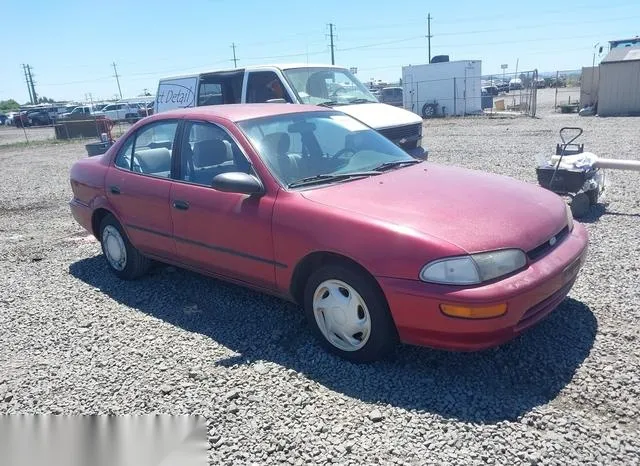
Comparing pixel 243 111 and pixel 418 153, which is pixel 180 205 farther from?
pixel 418 153

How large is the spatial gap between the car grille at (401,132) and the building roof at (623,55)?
1796cm

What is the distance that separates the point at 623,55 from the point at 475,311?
2467 cm

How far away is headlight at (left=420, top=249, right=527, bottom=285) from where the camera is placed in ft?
9.67

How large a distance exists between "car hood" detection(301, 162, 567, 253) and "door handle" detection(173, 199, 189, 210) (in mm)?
1126

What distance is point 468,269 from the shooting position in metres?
2.95

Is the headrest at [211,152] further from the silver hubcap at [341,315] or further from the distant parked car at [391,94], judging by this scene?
the distant parked car at [391,94]

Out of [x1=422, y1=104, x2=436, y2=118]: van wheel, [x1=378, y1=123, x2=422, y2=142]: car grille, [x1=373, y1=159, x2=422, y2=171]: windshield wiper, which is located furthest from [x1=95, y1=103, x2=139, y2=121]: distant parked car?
[x1=373, y1=159, x2=422, y2=171]: windshield wiper

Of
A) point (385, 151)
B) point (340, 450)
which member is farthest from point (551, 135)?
point (340, 450)

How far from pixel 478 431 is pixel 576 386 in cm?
74

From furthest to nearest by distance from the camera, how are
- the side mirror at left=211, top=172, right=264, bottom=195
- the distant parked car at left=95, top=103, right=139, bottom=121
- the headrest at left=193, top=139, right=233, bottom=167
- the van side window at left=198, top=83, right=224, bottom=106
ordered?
the distant parked car at left=95, top=103, right=139, bottom=121 < the van side window at left=198, top=83, right=224, bottom=106 < the headrest at left=193, top=139, right=233, bottom=167 < the side mirror at left=211, top=172, right=264, bottom=195

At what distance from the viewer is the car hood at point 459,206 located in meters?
3.12

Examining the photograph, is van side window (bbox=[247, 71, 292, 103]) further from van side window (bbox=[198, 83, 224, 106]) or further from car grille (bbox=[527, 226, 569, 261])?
car grille (bbox=[527, 226, 569, 261])

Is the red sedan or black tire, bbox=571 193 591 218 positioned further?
black tire, bbox=571 193 591 218


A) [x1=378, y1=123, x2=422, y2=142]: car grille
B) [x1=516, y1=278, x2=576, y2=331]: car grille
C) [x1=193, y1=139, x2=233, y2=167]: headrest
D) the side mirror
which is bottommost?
[x1=516, y1=278, x2=576, y2=331]: car grille
